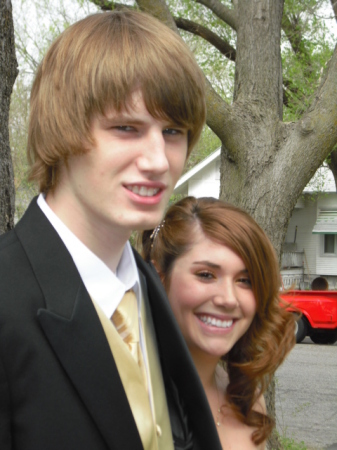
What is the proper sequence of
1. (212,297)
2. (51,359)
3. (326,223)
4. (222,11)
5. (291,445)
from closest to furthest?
(51,359) → (212,297) → (291,445) → (222,11) → (326,223)

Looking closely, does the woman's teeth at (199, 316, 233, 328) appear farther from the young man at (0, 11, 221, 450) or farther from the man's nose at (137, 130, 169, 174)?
the man's nose at (137, 130, 169, 174)

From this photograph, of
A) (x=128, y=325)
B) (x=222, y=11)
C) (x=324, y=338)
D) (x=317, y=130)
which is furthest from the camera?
(x=324, y=338)

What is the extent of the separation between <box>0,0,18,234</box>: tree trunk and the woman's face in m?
0.69

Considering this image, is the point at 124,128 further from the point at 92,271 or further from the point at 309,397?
the point at 309,397

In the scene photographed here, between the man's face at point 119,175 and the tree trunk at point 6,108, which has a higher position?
the tree trunk at point 6,108

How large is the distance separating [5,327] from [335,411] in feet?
25.1

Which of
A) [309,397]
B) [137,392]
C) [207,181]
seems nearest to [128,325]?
[137,392]

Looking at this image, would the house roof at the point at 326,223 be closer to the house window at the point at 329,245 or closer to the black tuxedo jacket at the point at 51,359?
the house window at the point at 329,245

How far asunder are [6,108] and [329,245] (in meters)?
24.7

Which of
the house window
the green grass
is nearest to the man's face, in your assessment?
the green grass

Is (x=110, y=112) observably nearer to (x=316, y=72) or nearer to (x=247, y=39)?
(x=247, y=39)

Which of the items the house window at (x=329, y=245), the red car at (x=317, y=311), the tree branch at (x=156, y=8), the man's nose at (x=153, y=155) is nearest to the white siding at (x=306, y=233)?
the house window at (x=329, y=245)

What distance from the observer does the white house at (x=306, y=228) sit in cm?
2427

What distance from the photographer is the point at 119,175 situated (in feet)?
4.19
